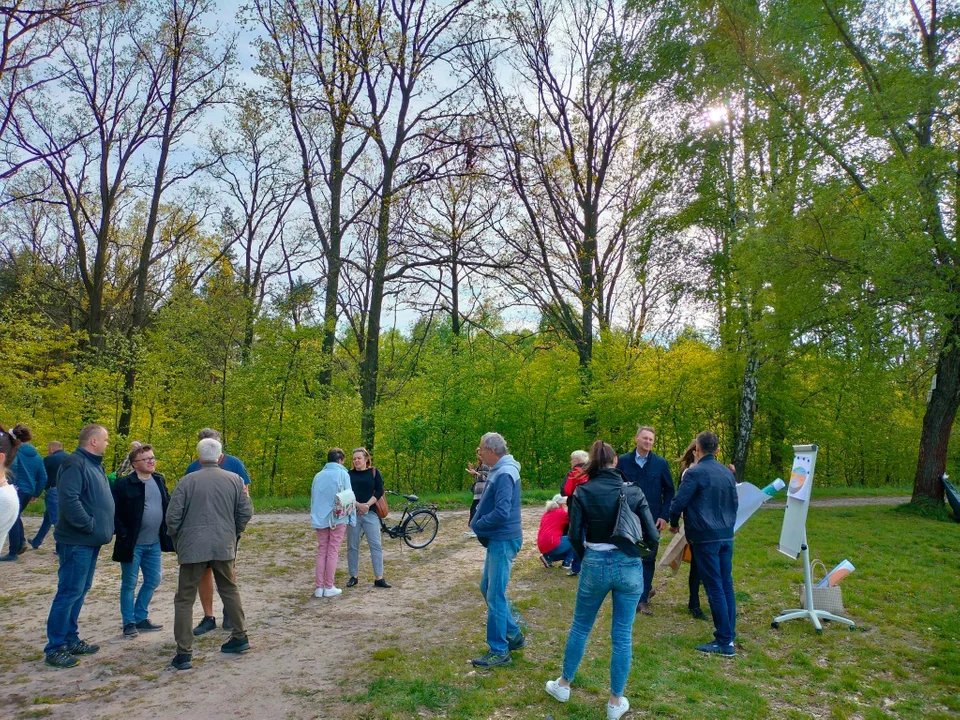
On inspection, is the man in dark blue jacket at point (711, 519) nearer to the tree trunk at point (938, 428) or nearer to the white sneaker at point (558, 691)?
the white sneaker at point (558, 691)

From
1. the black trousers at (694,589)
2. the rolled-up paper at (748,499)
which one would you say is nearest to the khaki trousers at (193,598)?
the black trousers at (694,589)

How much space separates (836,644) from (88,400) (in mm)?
18665

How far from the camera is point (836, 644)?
543cm

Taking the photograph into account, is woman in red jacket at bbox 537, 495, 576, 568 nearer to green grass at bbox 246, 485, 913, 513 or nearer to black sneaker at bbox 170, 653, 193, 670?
black sneaker at bbox 170, 653, 193, 670

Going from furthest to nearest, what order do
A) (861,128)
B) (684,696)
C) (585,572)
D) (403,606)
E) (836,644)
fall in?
1. (861,128)
2. (403,606)
3. (836,644)
4. (684,696)
5. (585,572)

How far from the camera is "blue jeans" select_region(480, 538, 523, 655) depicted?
483cm

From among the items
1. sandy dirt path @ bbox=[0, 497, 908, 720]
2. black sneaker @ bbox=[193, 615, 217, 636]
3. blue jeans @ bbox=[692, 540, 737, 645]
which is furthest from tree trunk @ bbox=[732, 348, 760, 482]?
black sneaker @ bbox=[193, 615, 217, 636]

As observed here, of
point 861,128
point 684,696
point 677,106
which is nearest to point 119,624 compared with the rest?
point 684,696

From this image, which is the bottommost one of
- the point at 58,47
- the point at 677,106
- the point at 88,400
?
the point at 88,400

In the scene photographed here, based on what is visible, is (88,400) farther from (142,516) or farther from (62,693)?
(62,693)

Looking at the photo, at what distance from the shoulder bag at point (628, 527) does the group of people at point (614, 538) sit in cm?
1

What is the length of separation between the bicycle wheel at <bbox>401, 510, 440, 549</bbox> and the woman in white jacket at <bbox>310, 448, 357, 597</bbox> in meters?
2.59

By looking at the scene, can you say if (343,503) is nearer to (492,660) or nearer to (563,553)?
(492,660)

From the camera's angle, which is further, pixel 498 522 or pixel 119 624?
pixel 119 624
